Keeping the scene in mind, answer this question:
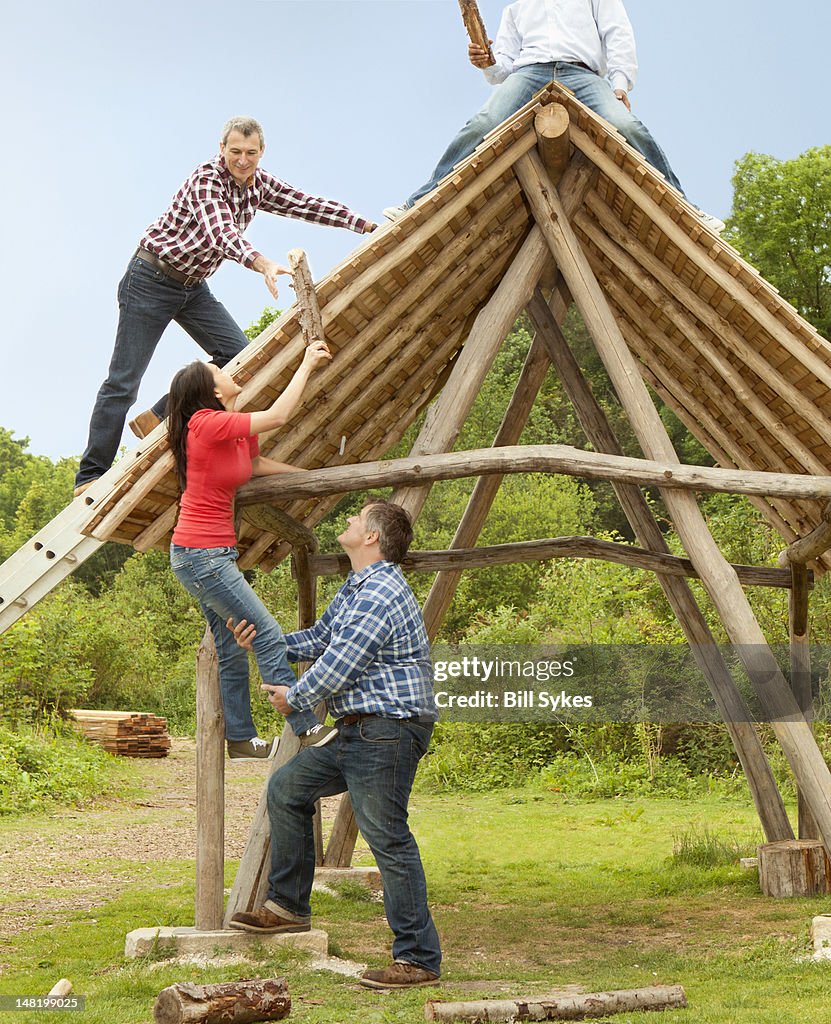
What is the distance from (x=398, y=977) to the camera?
16.1 feet

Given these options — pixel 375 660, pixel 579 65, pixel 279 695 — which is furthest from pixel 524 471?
pixel 579 65

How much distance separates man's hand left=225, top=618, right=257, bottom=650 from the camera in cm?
536

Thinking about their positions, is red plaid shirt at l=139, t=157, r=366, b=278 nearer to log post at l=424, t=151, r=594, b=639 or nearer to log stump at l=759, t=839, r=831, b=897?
log post at l=424, t=151, r=594, b=639

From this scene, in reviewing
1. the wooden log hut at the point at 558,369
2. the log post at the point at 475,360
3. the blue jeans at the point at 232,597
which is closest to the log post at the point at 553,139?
the wooden log hut at the point at 558,369

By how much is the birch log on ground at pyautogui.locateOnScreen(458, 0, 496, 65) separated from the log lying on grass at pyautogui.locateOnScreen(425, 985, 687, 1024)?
491cm

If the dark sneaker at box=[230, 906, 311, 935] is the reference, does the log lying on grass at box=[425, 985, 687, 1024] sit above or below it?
below

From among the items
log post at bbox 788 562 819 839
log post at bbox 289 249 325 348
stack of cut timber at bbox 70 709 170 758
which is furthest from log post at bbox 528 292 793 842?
stack of cut timber at bbox 70 709 170 758

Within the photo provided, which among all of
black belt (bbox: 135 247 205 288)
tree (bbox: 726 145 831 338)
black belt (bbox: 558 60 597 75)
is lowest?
black belt (bbox: 135 247 205 288)

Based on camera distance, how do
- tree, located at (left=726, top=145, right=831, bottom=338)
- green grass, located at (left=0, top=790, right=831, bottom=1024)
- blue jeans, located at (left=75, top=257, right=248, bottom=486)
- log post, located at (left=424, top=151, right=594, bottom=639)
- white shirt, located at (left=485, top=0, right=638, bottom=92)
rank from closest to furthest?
green grass, located at (left=0, top=790, right=831, bottom=1024), blue jeans, located at (left=75, top=257, right=248, bottom=486), white shirt, located at (left=485, top=0, right=638, bottom=92), log post, located at (left=424, top=151, right=594, bottom=639), tree, located at (left=726, top=145, right=831, bottom=338)

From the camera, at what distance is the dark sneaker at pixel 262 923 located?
5520 millimetres

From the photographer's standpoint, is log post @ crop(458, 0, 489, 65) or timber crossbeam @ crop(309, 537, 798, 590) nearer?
log post @ crop(458, 0, 489, 65)

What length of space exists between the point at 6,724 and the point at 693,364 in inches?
446

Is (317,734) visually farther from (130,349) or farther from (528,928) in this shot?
(528,928)

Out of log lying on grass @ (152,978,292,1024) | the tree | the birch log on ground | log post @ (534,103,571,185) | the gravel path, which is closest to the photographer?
log lying on grass @ (152,978,292,1024)
